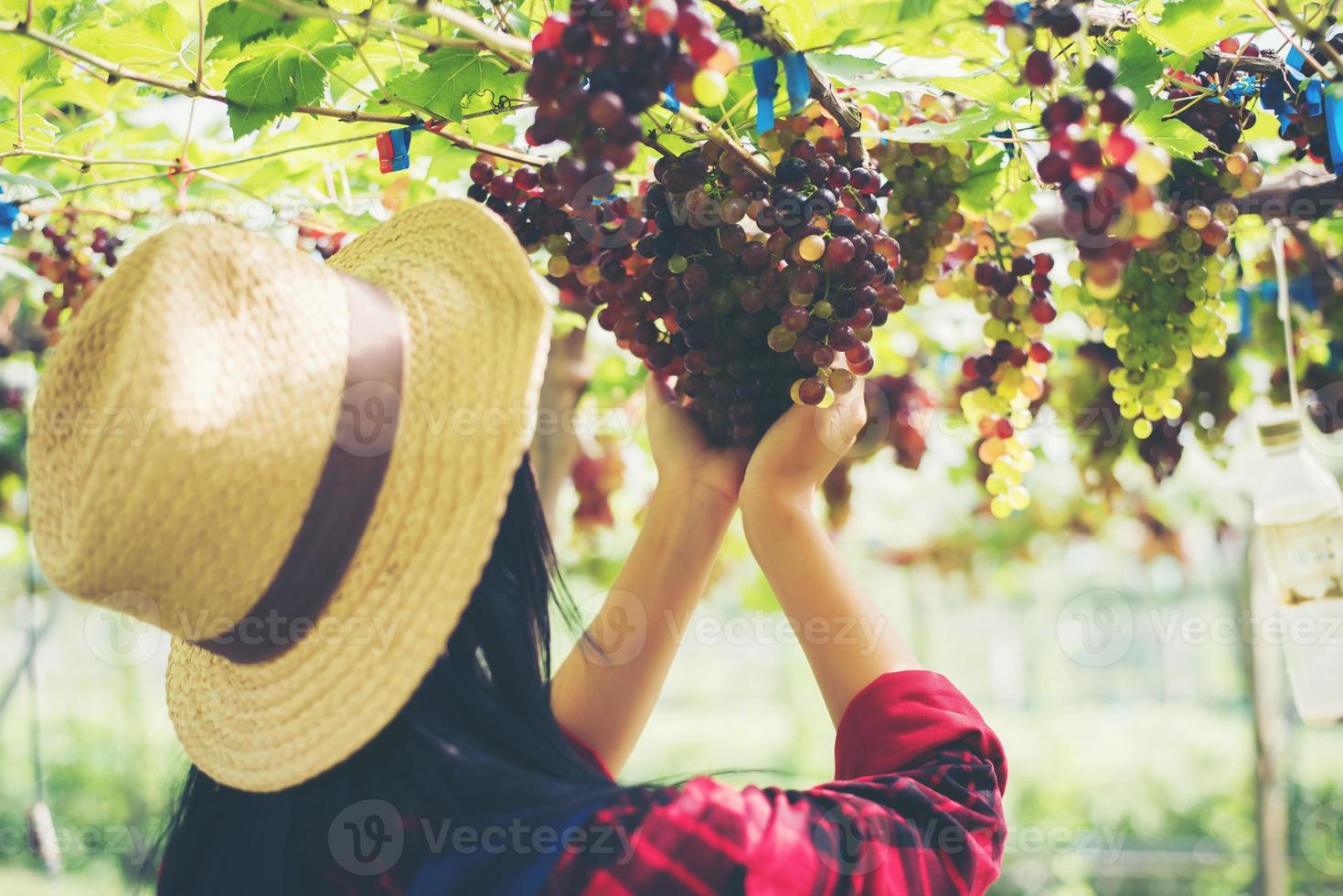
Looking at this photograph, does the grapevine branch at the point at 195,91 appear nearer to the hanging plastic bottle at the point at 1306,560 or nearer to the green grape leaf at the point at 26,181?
the green grape leaf at the point at 26,181

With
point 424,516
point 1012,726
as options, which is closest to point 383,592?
point 424,516

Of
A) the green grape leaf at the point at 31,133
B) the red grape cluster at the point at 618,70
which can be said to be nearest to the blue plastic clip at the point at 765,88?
the red grape cluster at the point at 618,70

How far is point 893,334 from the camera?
2.58 m

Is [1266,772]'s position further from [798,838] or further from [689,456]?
[798,838]

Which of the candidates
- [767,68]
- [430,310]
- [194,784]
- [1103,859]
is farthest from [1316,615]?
[1103,859]

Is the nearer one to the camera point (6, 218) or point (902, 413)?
point (6, 218)

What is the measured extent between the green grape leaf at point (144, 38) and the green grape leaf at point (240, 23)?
259 millimetres

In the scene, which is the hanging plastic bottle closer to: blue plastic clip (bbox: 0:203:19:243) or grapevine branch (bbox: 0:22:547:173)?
grapevine branch (bbox: 0:22:547:173)

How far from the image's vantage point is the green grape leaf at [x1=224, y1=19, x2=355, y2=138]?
1.12 m

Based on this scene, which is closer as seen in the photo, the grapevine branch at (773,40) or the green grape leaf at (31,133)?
the grapevine branch at (773,40)

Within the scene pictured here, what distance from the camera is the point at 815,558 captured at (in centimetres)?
112

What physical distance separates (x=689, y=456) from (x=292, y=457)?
0.52 metres

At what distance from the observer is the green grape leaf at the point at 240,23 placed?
98cm

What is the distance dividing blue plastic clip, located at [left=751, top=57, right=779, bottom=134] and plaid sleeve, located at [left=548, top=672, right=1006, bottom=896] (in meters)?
0.55
